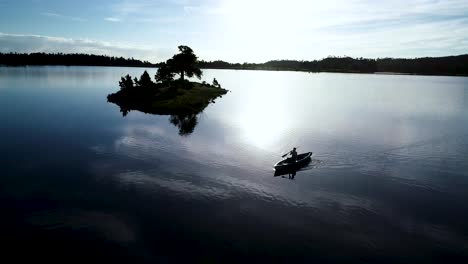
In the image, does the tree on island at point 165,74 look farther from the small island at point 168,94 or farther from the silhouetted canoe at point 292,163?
the silhouetted canoe at point 292,163

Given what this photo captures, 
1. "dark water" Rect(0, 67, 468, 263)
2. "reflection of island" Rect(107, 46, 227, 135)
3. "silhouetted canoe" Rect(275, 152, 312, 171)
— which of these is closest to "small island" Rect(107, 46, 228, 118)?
"reflection of island" Rect(107, 46, 227, 135)

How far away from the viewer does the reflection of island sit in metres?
94.2

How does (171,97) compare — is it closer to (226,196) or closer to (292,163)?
(292,163)

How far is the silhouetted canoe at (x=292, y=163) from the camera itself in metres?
45.3

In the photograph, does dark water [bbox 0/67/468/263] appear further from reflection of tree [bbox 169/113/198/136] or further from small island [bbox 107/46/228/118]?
small island [bbox 107/46/228/118]

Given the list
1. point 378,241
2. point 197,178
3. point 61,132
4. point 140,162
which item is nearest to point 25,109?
point 61,132

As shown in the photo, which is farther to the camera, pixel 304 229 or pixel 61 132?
pixel 61 132

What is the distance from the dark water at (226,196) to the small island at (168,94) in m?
25.2

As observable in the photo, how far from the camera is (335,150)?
5841 centimetres

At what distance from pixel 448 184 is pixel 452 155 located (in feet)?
61.1

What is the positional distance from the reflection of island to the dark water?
781 inches

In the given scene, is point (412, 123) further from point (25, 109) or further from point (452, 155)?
point (25, 109)

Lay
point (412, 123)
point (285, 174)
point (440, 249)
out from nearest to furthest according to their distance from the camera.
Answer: point (440, 249), point (285, 174), point (412, 123)

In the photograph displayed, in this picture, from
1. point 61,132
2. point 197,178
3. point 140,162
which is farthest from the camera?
point 61,132
